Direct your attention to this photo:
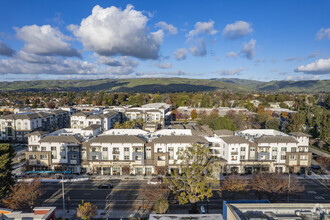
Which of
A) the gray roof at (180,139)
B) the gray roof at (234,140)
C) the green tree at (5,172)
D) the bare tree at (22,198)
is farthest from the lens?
the gray roof at (234,140)

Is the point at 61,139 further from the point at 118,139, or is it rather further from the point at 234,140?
the point at 234,140

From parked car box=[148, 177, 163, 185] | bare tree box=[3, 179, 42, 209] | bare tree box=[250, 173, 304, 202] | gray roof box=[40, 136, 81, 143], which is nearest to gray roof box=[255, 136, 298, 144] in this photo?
bare tree box=[250, 173, 304, 202]

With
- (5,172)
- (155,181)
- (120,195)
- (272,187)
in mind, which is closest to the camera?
(272,187)

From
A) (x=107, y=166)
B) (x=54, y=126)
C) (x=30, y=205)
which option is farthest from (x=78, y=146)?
(x=54, y=126)

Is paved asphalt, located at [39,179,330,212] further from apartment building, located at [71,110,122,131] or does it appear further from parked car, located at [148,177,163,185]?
apartment building, located at [71,110,122,131]

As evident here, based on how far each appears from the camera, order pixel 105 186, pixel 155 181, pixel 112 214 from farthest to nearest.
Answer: pixel 155 181, pixel 105 186, pixel 112 214

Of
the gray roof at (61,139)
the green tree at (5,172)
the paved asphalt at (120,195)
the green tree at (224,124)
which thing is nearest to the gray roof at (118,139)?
the gray roof at (61,139)

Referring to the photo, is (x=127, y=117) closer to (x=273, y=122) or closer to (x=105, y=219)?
(x=273, y=122)

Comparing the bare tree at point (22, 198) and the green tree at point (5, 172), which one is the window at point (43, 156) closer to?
the green tree at point (5, 172)

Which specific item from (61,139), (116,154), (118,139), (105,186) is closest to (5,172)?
(61,139)
